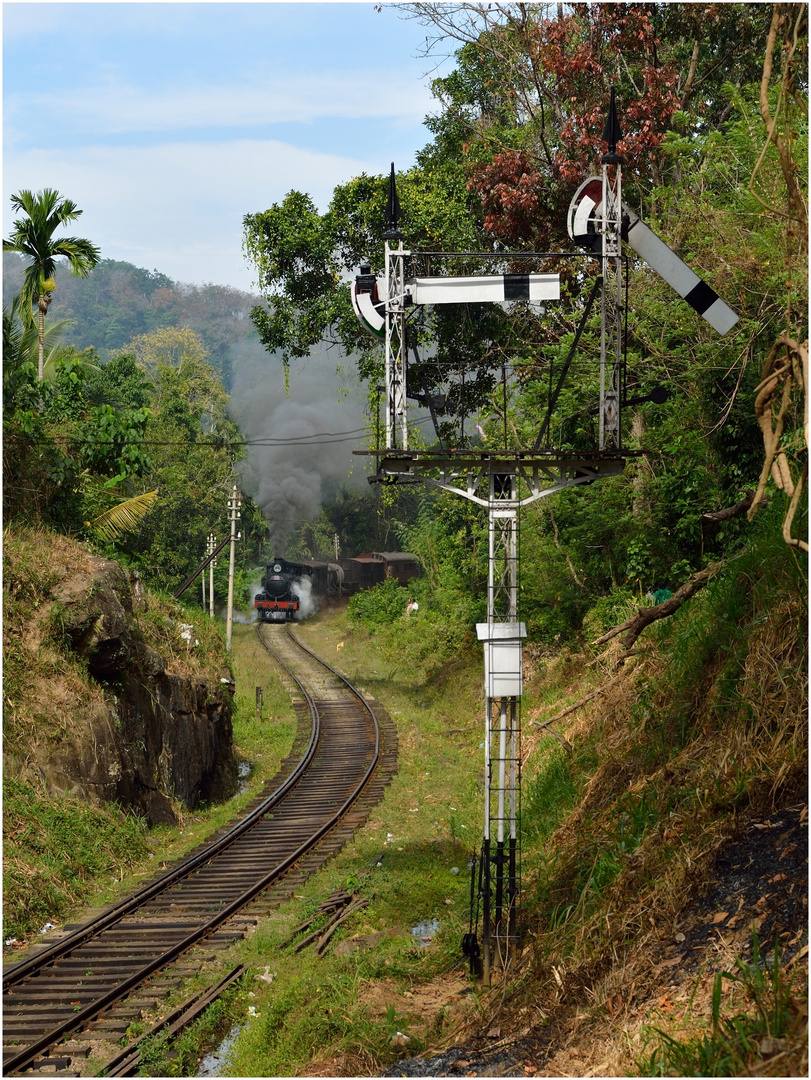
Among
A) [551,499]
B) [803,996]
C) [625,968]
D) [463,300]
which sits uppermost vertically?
[463,300]

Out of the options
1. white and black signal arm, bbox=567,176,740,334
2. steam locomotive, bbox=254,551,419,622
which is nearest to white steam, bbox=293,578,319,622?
steam locomotive, bbox=254,551,419,622

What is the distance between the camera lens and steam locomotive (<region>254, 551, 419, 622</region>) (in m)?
53.3

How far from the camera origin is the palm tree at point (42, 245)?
79.3 ft

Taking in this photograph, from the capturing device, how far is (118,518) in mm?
21828

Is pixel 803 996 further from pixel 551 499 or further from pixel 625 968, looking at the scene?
pixel 551 499

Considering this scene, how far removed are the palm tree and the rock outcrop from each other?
30.2ft

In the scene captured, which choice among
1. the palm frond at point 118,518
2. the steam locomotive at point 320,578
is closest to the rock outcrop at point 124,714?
the palm frond at point 118,518

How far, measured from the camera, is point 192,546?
161ft

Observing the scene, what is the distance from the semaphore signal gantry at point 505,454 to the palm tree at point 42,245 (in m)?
17.2

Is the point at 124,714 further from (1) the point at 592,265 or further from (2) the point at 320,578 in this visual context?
(2) the point at 320,578

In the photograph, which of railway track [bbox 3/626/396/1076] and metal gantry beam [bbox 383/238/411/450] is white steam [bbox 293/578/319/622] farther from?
metal gantry beam [bbox 383/238/411/450]

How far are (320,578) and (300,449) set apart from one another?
10111 mm

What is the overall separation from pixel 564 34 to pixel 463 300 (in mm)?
15549

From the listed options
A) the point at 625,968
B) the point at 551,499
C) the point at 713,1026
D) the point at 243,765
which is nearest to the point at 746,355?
the point at 551,499
